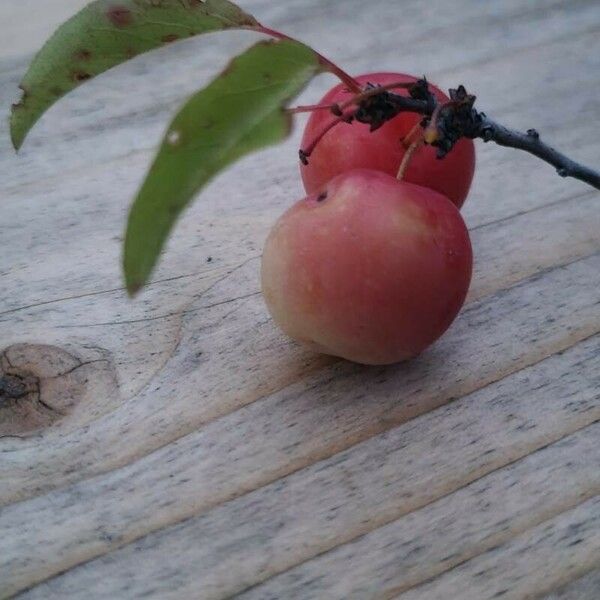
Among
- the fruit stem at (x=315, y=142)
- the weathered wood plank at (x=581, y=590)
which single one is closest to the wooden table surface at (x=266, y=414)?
the weathered wood plank at (x=581, y=590)

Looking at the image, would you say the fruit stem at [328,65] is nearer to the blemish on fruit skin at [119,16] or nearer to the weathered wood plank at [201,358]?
the blemish on fruit skin at [119,16]

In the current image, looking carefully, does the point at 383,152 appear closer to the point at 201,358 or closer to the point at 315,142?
the point at 315,142

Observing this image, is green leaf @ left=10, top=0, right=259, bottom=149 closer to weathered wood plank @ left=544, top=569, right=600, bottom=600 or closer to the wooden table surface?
the wooden table surface

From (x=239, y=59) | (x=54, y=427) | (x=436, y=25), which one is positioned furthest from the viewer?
(x=436, y=25)

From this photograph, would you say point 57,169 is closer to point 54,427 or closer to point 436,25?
point 54,427

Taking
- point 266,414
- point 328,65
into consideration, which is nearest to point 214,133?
point 328,65

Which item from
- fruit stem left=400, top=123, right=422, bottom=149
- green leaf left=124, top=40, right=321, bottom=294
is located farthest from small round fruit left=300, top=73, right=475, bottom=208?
green leaf left=124, top=40, right=321, bottom=294

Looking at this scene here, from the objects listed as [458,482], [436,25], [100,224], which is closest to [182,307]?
[100,224]
